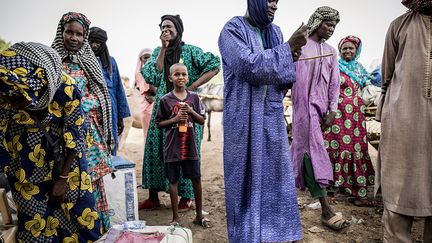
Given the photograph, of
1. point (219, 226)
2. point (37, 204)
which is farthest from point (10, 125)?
point (219, 226)

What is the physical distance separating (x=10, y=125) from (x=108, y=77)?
6.09 ft


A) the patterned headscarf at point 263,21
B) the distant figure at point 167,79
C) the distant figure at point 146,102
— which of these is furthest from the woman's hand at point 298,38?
the distant figure at point 146,102

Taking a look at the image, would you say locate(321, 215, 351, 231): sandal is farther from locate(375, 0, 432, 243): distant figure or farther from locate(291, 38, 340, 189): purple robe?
locate(375, 0, 432, 243): distant figure

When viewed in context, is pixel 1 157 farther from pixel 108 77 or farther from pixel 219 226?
pixel 219 226

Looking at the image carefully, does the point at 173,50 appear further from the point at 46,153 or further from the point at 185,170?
the point at 46,153

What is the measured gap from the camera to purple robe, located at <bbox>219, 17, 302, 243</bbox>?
7.63 ft

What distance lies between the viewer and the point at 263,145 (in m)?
2.39

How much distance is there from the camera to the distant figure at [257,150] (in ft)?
7.61

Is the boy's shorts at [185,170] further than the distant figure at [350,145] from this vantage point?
No

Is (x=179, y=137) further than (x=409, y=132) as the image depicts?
Yes

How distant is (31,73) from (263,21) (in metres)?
1.62

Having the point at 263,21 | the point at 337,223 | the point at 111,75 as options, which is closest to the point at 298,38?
the point at 263,21

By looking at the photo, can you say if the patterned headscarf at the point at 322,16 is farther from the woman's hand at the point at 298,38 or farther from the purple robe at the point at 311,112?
the woman's hand at the point at 298,38

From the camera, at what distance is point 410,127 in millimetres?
2264
